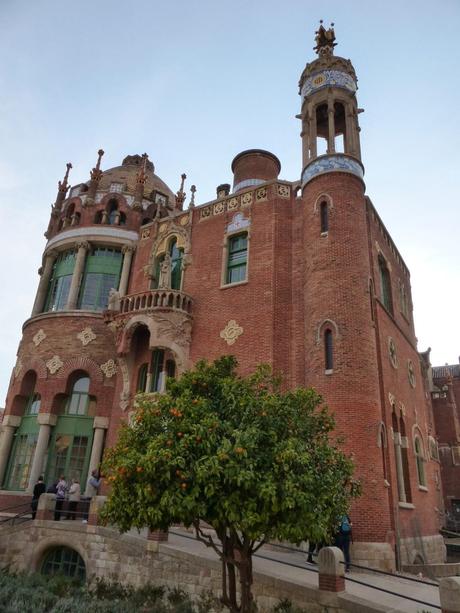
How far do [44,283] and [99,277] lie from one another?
3046mm

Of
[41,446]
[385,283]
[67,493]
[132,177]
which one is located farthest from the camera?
[132,177]

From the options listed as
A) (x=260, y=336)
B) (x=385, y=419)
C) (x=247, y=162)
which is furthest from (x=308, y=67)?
(x=385, y=419)

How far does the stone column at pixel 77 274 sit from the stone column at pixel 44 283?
2.02 metres

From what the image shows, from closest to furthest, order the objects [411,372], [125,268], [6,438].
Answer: [6,438], [411,372], [125,268]

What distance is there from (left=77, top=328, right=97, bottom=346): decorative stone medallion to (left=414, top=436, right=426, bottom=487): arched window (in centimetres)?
1410

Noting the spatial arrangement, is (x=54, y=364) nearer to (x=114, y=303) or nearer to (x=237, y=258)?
(x=114, y=303)

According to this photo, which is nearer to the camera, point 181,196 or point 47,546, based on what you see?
point 47,546

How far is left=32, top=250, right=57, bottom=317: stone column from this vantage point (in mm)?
22531

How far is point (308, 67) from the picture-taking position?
20.1 metres

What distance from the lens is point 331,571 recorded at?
8812mm

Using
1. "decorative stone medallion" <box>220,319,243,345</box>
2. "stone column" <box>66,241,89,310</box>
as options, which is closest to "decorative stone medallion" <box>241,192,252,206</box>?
"decorative stone medallion" <box>220,319,243,345</box>

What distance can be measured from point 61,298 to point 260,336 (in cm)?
1065

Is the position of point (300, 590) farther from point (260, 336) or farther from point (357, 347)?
point (260, 336)

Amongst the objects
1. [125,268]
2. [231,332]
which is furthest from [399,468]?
[125,268]
